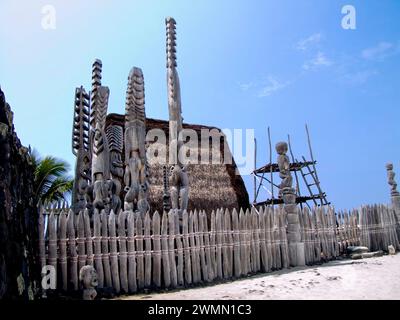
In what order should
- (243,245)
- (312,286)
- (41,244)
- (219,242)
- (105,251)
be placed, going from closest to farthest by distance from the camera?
1. (41,244)
2. (312,286)
3. (105,251)
4. (219,242)
5. (243,245)

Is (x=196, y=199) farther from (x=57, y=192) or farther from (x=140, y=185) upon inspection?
(x=140, y=185)

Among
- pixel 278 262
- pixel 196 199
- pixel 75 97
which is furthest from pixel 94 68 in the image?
pixel 196 199

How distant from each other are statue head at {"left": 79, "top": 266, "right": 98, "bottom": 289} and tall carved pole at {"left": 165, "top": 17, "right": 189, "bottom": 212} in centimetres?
318

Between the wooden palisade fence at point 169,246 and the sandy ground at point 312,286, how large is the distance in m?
0.46

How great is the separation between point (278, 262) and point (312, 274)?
1506 mm

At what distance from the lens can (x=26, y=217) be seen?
5.04 m

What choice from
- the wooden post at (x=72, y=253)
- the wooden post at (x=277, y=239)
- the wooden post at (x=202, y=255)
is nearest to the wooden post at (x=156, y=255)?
the wooden post at (x=202, y=255)

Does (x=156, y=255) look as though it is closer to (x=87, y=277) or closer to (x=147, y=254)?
(x=147, y=254)

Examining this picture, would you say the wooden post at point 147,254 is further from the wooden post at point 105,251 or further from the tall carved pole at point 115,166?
the tall carved pole at point 115,166

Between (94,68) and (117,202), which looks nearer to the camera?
(117,202)

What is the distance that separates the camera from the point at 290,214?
957 centimetres

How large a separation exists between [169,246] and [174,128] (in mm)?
3623

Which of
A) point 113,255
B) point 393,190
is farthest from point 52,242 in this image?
point 393,190
